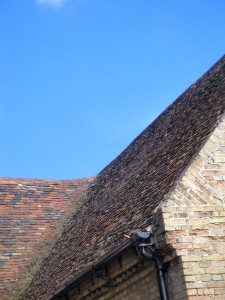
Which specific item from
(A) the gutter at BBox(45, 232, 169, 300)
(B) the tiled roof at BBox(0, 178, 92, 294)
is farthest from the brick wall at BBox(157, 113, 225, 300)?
(B) the tiled roof at BBox(0, 178, 92, 294)

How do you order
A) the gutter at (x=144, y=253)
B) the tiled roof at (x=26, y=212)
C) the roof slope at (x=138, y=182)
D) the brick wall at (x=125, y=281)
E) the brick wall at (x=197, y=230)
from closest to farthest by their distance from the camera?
the brick wall at (x=197, y=230) → the gutter at (x=144, y=253) → the brick wall at (x=125, y=281) → the roof slope at (x=138, y=182) → the tiled roof at (x=26, y=212)

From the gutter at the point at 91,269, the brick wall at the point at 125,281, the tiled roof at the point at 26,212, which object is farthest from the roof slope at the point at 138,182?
the tiled roof at the point at 26,212

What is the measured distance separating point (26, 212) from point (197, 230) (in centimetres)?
999

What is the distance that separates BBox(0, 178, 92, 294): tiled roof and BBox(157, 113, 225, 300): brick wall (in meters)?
7.36

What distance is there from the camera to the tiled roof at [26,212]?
15.7m

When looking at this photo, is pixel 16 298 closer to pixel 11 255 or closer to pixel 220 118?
pixel 11 255

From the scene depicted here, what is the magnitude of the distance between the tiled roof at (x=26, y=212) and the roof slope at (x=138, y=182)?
4.07ft

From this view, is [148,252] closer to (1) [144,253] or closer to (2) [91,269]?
(1) [144,253]

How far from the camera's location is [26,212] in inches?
698

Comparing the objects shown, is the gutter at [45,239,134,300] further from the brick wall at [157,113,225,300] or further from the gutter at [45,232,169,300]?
the brick wall at [157,113,225,300]

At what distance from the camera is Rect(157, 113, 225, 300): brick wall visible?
26.9 feet

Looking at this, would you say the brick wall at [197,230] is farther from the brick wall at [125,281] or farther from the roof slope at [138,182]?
the brick wall at [125,281]

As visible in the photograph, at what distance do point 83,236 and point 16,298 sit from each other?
8.72 feet

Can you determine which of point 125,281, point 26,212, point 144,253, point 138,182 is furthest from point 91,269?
point 26,212
